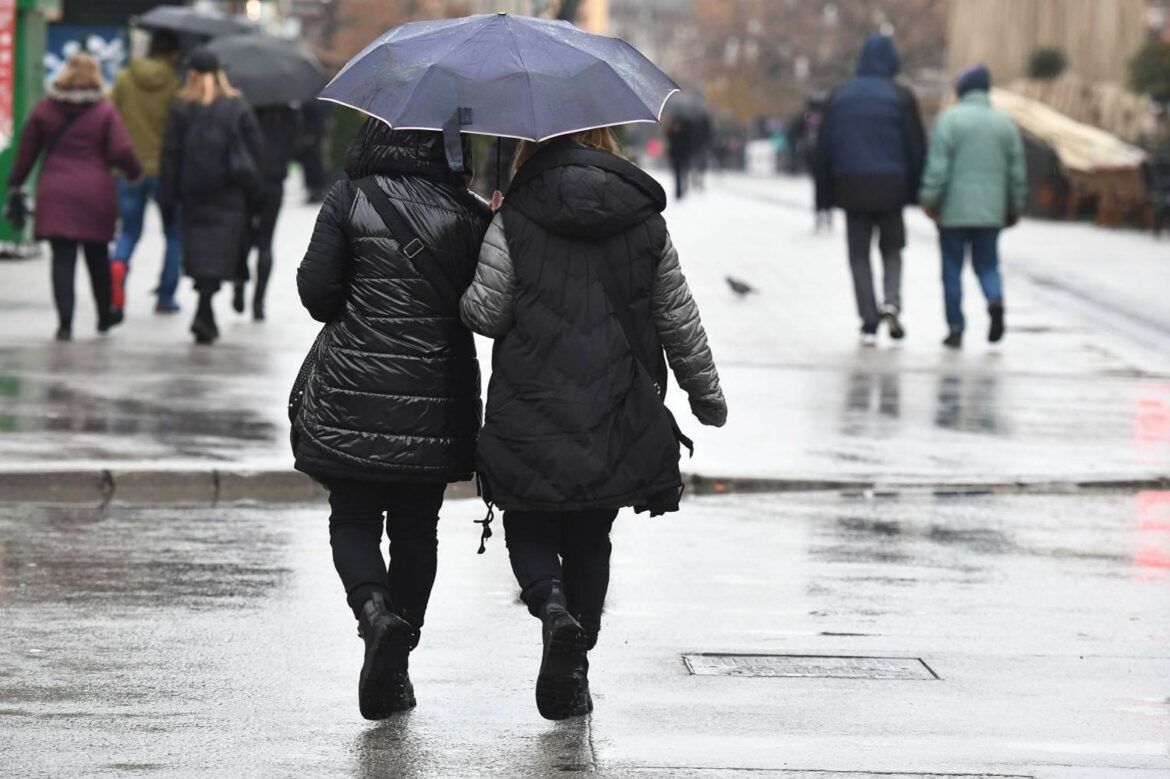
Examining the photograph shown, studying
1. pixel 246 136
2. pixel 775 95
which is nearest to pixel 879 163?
pixel 246 136

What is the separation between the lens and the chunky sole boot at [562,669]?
5.73 meters

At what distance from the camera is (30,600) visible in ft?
24.8

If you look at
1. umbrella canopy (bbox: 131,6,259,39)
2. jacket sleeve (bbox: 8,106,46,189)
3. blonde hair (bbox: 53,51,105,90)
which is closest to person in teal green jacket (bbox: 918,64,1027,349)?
umbrella canopy (bbox: 131,6,259,39)

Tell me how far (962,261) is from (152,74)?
5.66 metres

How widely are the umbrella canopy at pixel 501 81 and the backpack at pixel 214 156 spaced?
8.28 m


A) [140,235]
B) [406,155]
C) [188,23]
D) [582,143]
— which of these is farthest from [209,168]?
[582,143]

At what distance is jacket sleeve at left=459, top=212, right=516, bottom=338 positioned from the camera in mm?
5734

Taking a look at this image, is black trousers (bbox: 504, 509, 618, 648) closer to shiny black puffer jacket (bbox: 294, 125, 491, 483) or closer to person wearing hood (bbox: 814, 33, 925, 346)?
shiny black puffer jacket (bbox: 294, 125, 491, 483)

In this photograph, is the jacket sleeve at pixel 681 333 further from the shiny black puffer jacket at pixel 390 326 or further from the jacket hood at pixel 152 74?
the jacket hood at pixel 152 74

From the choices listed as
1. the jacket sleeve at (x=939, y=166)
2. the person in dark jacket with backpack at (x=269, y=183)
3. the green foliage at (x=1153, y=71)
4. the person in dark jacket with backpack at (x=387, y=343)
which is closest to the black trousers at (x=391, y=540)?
the person in dark jacket with backpack at (x=387, y=343)

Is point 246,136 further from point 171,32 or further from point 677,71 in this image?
point 677,71

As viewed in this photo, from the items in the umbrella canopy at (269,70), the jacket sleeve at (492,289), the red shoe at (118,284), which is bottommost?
the red shoe at (118,284)

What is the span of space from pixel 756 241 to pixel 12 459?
61.5 ft

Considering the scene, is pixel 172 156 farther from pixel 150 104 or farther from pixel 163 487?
pixel 163 487
